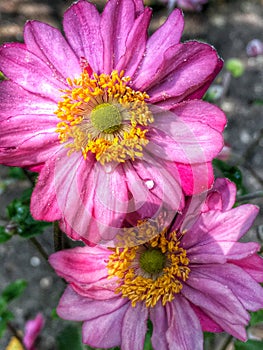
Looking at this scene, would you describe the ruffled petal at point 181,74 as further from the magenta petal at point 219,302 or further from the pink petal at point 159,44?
the magenta petal at point 219,302

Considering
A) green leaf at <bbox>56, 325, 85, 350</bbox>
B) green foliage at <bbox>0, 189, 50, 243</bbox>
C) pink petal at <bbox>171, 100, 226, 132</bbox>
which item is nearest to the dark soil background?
green leaf at <bbox>56, 325, 85, 350</bbox>

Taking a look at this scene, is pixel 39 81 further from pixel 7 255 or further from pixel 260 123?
pixel 260 123

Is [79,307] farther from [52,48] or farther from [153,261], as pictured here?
[52,48]

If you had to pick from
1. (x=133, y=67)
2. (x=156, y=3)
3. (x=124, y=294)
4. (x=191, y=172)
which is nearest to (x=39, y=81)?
(x=133, y=67)

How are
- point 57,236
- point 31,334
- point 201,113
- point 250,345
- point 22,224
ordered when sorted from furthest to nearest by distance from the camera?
point 31,334, point 250,345, point 22,224, point 57,236, point 201,113

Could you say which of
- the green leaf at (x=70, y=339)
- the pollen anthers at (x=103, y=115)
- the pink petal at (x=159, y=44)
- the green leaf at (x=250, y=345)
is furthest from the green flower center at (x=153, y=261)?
the green leaf at (x=70, y=339)

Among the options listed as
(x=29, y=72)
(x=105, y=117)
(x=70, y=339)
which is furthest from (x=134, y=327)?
(x=70, y=339)
